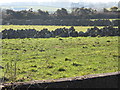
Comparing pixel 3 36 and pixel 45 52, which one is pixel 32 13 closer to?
pixel 3 36

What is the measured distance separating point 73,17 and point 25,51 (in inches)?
1097

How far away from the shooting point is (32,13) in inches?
1763

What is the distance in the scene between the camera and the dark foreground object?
644 centimetres

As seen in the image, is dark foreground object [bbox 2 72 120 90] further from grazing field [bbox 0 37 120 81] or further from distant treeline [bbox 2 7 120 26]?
distant treeline [bbox 2 7 120 26]

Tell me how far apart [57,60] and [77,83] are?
828 centimetres

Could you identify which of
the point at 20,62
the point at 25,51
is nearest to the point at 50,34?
the point at 25,51

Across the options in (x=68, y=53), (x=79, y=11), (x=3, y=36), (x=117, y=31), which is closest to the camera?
(x=68, y=53)

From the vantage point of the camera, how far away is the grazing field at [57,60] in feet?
40.4

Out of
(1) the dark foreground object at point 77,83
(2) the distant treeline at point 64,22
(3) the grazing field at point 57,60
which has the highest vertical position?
(1) the dark foreground object at point 77,83

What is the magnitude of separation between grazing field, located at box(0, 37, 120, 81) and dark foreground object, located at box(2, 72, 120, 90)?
137 inches

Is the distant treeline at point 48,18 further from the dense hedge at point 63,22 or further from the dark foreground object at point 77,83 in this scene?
the dark foreground object at point 77,83

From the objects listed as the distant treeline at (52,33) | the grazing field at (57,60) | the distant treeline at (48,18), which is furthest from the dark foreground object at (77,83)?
the distant treeline at (48,18)

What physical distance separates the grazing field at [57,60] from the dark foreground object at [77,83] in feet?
11.4

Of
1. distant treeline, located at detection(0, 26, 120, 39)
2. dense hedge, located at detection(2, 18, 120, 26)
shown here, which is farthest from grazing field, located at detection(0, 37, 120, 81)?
dense hedge, located at detection(2, 18, 120, 26)
